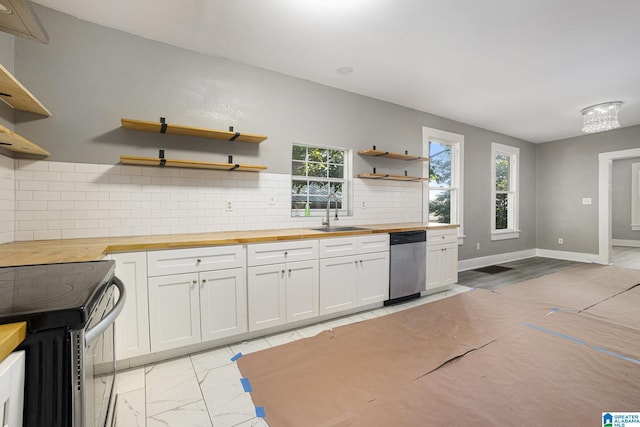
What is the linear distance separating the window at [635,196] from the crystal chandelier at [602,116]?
498 cm

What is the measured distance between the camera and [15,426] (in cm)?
61

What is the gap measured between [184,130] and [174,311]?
1.54 metres

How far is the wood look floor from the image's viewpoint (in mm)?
4293

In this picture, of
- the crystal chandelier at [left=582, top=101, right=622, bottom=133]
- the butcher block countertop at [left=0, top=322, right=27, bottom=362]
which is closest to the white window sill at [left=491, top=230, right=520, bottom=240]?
→ the crystal chandelier at [left=582, top=101, right=622, bottom=133]

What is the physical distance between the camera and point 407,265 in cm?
343

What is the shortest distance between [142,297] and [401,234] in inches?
105

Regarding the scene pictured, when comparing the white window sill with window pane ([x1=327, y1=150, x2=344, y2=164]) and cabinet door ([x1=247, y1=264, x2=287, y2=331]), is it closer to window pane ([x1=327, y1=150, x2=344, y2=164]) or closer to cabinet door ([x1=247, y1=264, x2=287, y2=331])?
window pane ([x1=327, y1=150, x2=344, y2=164])

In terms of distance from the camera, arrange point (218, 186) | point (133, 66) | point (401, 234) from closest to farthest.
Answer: point (133, 66), point (218, 186), point (401, 234)

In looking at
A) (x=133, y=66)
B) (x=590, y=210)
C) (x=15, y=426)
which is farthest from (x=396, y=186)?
(x=590, y=210)

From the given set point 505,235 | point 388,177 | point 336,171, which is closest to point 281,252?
point 336,171

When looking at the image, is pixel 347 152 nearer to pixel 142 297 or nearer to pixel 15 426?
pixel 142 297

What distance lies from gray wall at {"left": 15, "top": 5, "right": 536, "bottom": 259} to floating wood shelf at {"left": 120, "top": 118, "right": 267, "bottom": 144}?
0.09 metres

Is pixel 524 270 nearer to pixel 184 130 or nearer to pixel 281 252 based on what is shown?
pixel 281 252

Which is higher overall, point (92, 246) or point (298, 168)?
point (298, 168)
